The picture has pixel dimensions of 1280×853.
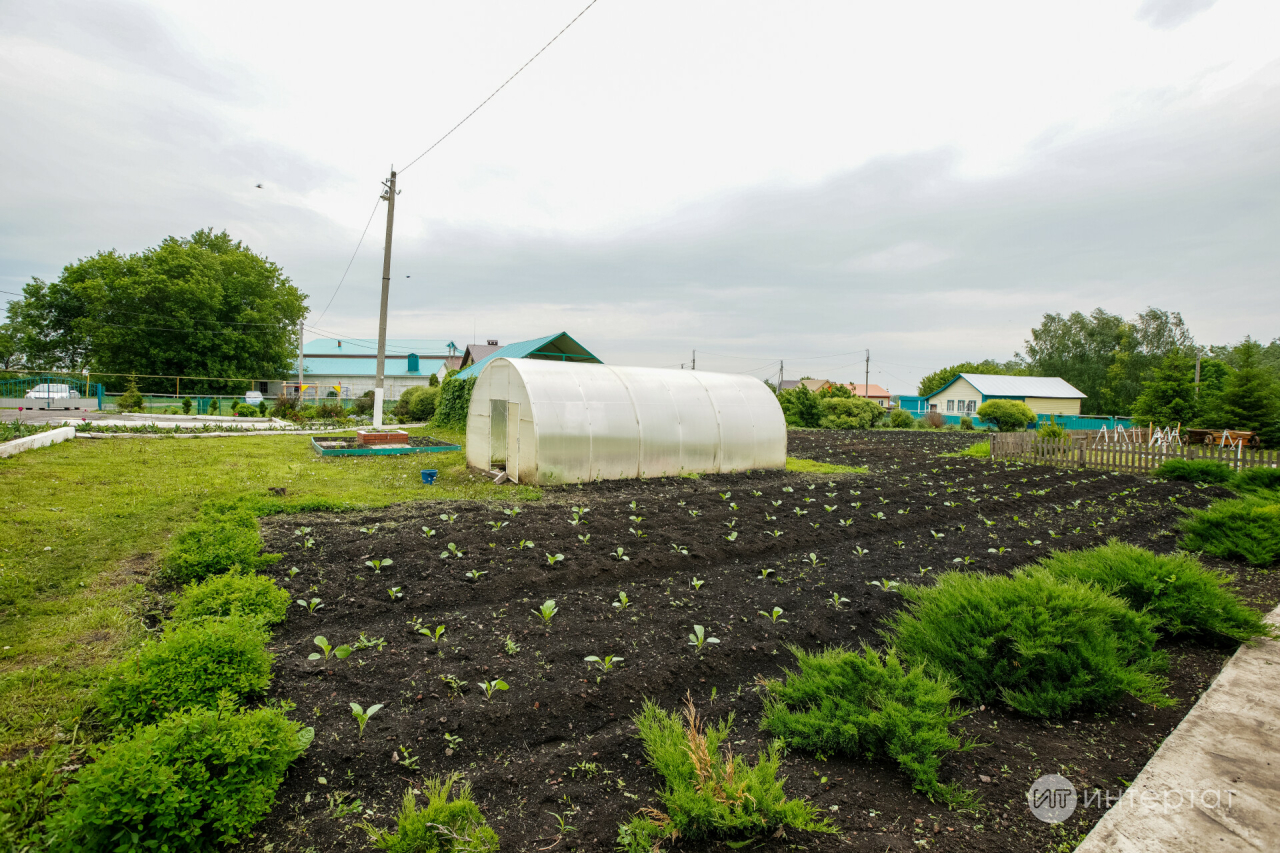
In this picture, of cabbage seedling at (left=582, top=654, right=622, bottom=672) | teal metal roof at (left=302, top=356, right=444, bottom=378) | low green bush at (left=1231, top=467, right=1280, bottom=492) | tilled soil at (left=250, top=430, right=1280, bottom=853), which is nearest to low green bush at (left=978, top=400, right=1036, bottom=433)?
low green bush at (left=1231, top=467, right=1280, bottom=492)

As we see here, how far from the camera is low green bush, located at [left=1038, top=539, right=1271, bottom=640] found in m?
4.51

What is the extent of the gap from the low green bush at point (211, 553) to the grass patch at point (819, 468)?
38.1ft

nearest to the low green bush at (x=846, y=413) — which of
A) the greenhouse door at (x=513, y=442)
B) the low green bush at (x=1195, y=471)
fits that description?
the low green bush at (x=1195, y=471)

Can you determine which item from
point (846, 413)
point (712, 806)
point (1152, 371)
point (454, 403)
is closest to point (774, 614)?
point (712, 806)

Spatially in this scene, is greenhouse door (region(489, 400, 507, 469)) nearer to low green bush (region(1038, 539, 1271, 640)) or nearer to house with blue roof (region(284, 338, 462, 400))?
low green bush (region(1038, 539, 1271, 640))

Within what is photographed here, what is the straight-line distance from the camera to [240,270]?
4228cm

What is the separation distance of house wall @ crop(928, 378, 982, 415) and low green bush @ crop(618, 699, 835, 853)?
1966 inches

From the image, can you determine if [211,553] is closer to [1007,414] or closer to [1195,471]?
[1195,471]

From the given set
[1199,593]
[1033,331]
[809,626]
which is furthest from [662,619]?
[1033,331]

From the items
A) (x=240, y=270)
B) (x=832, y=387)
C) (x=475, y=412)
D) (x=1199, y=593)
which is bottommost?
(x=1199, y=593)

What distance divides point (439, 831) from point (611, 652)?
1.93m

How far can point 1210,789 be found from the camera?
2.73 m

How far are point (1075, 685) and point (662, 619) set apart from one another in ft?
9.34

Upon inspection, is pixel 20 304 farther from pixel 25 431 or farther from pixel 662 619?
pixel 662 619
